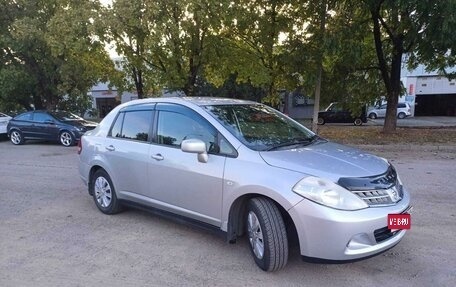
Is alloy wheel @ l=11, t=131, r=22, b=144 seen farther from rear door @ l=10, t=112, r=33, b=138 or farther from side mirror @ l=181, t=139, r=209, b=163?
side mirror @ l=181, t=139, r=209, b=163

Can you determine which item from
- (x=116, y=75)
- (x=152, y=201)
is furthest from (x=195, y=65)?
(x=152, y=201)

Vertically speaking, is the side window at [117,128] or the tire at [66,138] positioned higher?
the side window at [117,128]

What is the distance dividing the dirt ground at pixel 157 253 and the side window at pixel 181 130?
1148mm

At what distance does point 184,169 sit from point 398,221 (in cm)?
217

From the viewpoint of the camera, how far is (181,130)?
→ 4.39 m

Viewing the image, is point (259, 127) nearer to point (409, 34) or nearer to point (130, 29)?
point (130, 29)

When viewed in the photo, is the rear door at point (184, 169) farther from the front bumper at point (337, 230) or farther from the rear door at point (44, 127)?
the rear door at point (44, 127)

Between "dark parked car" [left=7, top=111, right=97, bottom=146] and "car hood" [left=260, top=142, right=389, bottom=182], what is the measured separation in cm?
1154

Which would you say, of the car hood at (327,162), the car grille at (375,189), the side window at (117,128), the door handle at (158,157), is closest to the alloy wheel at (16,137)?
the side window at (117,128)

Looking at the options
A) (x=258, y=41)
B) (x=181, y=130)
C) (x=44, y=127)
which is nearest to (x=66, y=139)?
(x=44, y=127)

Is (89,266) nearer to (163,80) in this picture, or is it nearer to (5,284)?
(5,284)

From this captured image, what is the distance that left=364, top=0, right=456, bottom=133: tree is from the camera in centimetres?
1017

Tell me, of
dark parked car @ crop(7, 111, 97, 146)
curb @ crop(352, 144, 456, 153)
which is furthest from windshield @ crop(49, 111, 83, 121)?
curb @ crop(352, 144, 456, 153)

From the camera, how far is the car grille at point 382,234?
3.29m
